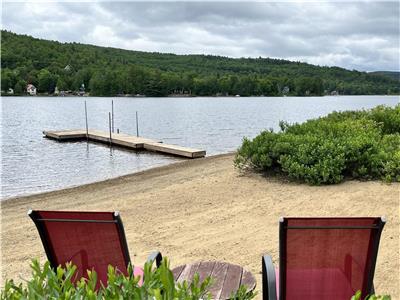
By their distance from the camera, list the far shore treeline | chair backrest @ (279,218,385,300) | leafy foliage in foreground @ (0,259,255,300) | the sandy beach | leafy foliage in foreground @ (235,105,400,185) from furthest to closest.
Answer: the far shore treeline, leafy foliage in foreground @ (235,105,400,185), the sandy beach, chair backrest @ (279,218,385,300), leafy foliage in foreground @ (0,259,255,300)

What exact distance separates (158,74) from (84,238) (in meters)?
100

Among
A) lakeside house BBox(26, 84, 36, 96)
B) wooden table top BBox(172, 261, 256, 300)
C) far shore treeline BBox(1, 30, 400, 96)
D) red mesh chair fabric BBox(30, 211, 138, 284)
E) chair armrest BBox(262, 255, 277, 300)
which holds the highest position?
far shore treeline BBox(1, 30, 400, 96)

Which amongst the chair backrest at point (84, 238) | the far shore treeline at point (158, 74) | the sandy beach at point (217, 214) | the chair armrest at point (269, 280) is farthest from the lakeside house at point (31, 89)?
the chair armrest at point (269, 280)

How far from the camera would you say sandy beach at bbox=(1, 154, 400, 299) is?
5262 millimetres

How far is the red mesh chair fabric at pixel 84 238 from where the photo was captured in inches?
105

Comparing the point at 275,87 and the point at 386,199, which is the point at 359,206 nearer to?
the point at 386,199

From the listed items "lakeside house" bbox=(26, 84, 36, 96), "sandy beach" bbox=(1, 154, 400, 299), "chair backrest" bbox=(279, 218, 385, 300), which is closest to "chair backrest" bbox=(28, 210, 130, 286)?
"chair backrest" bbox=(279, 218, 385, 300)

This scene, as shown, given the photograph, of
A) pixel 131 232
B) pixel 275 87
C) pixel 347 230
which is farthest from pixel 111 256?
pixel 275 87

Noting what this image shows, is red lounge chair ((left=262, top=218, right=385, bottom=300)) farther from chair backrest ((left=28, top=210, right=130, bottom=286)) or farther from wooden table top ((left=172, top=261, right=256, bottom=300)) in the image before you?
chair backrest ((left=28, top=210, right=130, bottom=286))

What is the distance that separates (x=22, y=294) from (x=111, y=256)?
128cm

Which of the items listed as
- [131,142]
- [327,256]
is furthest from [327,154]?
[131,142]

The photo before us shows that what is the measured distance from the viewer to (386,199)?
709cm

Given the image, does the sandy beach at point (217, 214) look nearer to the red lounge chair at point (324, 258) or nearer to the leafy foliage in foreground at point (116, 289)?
the red lounge chair at point (324, 258)

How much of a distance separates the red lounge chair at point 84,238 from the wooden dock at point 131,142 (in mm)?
15230
